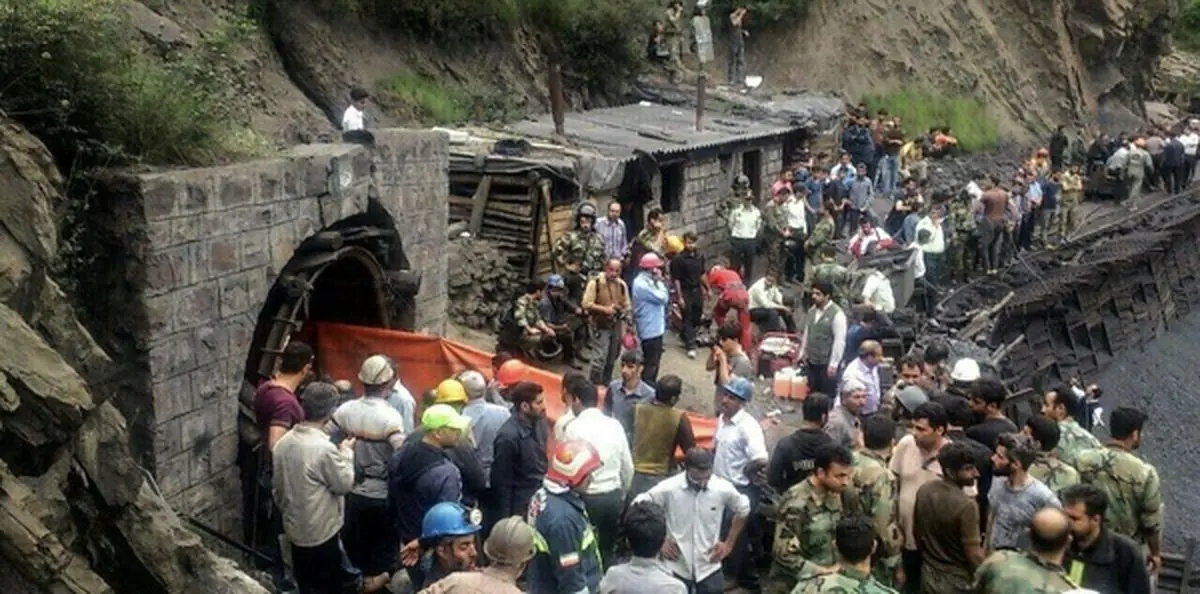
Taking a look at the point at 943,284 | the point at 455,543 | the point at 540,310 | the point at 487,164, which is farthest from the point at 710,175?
the point at 455,543

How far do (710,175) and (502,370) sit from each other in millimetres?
10618

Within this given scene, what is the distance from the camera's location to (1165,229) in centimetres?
2630

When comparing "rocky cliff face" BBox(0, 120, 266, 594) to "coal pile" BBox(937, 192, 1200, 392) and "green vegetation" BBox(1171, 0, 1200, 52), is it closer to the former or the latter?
"coal pile" BBox(937, 192, 1200, 392)

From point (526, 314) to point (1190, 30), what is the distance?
155 ft

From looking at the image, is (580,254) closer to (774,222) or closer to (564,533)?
(774,222)

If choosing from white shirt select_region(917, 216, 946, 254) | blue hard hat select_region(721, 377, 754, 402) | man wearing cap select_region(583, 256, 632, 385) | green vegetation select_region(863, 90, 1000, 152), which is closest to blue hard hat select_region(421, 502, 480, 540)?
blue hard hat select_region(721, 377, 754, 402)

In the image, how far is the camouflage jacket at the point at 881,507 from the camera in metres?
7.88

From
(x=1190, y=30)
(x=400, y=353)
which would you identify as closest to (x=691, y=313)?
(x=400, y=353)

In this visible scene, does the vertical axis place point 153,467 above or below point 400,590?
above

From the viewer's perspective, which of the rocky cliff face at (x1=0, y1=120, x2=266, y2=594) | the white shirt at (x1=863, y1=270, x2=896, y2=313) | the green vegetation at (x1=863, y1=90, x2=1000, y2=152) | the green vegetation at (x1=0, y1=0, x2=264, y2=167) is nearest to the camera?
the rocky cliff face at (x1=0, y1=120, x2=266, y2=594)

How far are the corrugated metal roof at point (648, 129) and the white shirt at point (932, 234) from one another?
10.2 ft

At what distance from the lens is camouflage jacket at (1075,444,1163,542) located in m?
8.28

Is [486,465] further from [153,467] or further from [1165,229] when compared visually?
[1165,229]

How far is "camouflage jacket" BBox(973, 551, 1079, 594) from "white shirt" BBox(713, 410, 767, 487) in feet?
8.39
